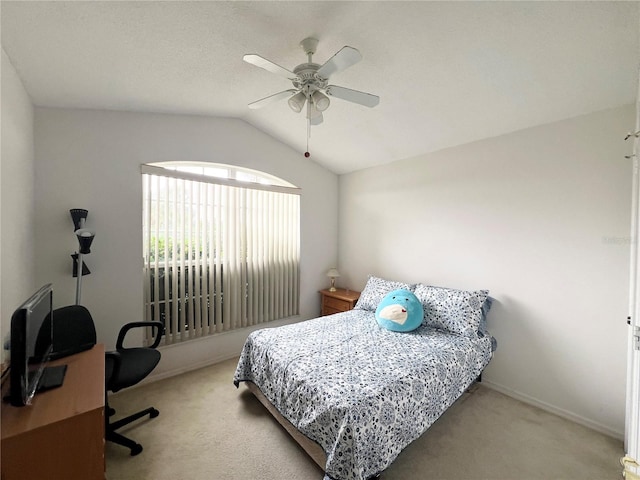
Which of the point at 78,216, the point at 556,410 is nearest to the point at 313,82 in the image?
the point at 78,216

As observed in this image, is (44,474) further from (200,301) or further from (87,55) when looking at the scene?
(87,55)

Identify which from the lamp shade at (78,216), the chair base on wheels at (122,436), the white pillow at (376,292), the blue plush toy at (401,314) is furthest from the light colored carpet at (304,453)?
the lamp shade at (78,216)

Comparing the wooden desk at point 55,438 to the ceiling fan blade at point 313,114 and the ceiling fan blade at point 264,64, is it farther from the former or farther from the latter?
the ceiling fan blade at point 313,114

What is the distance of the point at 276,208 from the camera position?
353 centimetres

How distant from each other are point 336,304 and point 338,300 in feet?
0.24

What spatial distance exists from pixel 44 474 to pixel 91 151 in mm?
2336

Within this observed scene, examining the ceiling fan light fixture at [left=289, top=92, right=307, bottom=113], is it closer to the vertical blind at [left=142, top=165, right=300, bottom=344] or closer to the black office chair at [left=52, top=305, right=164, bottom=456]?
the vertical blind at [left=142, top=165, right=300, bottom=344]

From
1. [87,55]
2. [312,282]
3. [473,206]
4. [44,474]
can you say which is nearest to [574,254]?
[473,206]

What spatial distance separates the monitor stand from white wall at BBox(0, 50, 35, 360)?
1.19 feet

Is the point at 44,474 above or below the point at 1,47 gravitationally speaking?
below

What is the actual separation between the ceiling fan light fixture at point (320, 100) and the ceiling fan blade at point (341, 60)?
17cm

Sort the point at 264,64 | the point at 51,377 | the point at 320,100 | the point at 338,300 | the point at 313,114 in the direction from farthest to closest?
1. the point at 338,300
2. the point at 313,114
3. the point at 320,100
4. the point at 264,64
5. the point at 51,377

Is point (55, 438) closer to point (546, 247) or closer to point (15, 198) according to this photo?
point (15, 198)

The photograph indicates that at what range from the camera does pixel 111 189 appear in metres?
2.44
